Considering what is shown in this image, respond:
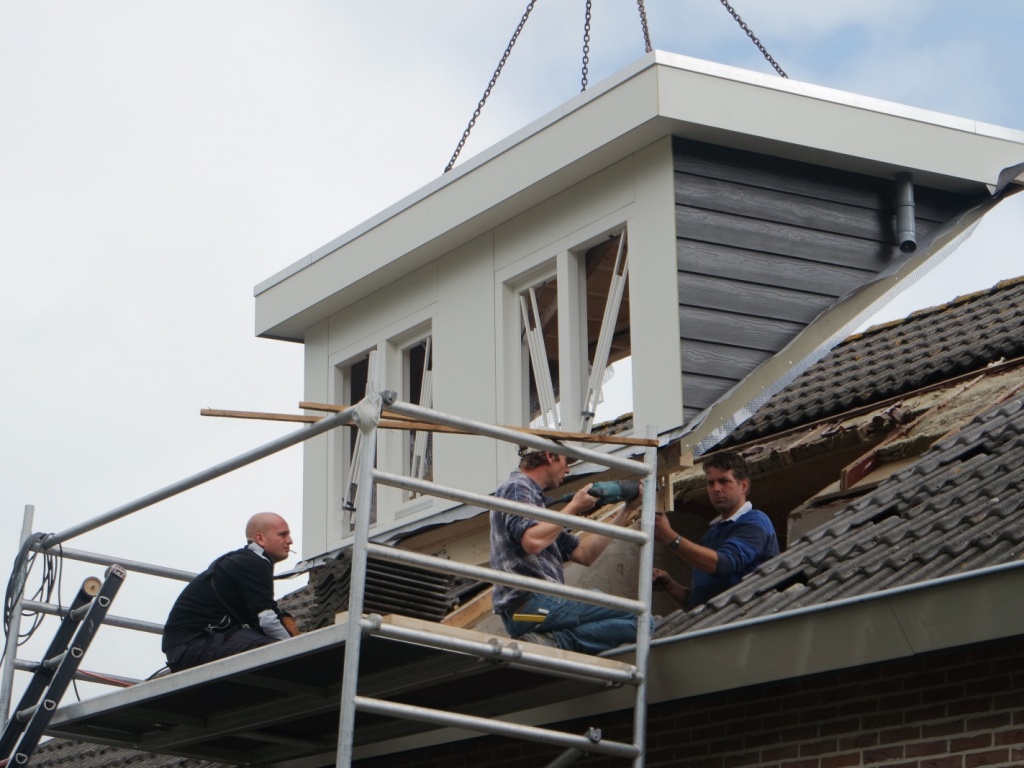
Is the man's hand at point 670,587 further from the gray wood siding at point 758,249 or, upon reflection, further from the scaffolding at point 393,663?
the gray wood siding at point 758,249

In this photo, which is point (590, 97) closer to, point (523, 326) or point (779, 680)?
point (523, 326)

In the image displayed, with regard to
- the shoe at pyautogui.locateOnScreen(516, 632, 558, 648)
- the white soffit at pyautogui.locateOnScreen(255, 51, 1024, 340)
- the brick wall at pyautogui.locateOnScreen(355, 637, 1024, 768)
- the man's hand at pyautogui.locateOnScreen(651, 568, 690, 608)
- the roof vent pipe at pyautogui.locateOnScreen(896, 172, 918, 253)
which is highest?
the white soffit at pyautogui.locateOnScreen(255, 51, 1024, 340)

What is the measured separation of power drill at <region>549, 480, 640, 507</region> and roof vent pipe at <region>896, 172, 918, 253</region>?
4.02m

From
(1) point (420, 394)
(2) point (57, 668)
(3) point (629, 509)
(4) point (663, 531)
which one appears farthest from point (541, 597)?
(1) point (420, 394)

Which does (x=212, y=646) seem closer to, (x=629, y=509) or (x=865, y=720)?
(x=629, y=509)

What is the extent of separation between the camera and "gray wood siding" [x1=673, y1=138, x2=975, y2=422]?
33.2 ft

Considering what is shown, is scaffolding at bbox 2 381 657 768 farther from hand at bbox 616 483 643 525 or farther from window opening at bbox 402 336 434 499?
window opening at bbox 402 336 434 499

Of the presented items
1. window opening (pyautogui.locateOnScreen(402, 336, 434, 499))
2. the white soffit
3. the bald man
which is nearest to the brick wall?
the bald man

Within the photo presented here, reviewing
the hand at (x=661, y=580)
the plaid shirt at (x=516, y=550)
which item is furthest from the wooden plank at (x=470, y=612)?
the plaid shirt at (x=516, y=550)

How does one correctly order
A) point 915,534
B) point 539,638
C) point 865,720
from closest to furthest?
point 865,720 < point 915,534 < point 539,638

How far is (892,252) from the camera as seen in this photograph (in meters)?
11.1

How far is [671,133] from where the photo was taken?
10.4 metres

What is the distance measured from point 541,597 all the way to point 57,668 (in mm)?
2728

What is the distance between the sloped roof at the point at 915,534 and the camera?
6.49 m
